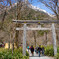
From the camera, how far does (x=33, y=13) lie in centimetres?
1370

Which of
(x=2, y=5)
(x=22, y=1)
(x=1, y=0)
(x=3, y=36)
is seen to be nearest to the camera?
(x=1, y=0)

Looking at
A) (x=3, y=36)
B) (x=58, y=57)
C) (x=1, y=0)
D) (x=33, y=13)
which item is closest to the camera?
(x=1, y=0)

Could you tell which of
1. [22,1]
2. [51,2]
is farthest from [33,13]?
[51,2]

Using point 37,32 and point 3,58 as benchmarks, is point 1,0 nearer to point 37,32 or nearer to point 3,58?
point 3,58

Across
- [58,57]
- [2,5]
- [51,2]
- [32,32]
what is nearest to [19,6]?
[2,5]

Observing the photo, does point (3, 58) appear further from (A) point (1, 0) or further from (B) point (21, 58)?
(A) point (1, 0)

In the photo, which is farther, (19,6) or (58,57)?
(19,6)

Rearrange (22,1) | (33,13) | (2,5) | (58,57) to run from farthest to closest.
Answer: (33,13)
(22,1)
(58,57)
(2,5)

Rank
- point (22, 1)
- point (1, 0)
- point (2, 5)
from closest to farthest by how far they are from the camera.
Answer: point (1, 0)
point (2, 5)
point (22, 1)

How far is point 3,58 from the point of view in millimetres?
4609

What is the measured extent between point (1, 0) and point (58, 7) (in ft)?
11.8

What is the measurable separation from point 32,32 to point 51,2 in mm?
13397

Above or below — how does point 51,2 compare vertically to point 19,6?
below

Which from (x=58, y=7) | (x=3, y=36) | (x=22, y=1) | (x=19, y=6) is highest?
(x=22, y=1)
